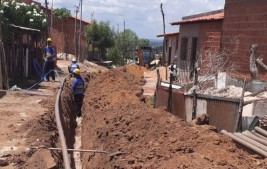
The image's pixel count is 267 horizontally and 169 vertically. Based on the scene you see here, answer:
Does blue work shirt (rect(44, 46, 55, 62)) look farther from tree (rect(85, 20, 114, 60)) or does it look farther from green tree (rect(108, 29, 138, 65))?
green tree (rect(108, 29, 138, 65))

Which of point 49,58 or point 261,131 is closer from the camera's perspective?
point 261,131

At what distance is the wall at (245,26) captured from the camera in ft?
43.8

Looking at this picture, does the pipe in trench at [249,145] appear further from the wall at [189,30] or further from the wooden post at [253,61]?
the wall at [189,30]

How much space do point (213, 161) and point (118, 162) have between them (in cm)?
157

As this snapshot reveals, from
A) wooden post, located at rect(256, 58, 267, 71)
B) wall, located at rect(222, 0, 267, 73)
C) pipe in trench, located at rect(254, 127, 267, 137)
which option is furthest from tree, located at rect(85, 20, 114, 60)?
pipe in trench, located at rect(254, 127, 267, 137)

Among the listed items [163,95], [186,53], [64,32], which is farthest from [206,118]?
[64,32]

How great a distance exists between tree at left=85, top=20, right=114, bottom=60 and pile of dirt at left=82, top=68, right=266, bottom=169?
30266 mm

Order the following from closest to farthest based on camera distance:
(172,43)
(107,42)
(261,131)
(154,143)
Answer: (154,143), (261,131), (172,43), (107,42)

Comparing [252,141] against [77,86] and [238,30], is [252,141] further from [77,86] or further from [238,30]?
[238,30]

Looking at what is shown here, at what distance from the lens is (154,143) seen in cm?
723

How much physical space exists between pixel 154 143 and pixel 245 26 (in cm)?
834

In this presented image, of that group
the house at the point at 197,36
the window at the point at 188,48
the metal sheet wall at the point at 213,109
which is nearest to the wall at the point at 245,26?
the house at the point at 197,36

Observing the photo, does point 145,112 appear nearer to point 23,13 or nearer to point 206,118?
point 206,118

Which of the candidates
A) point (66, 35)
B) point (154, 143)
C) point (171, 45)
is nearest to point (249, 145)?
point (154, 143)
